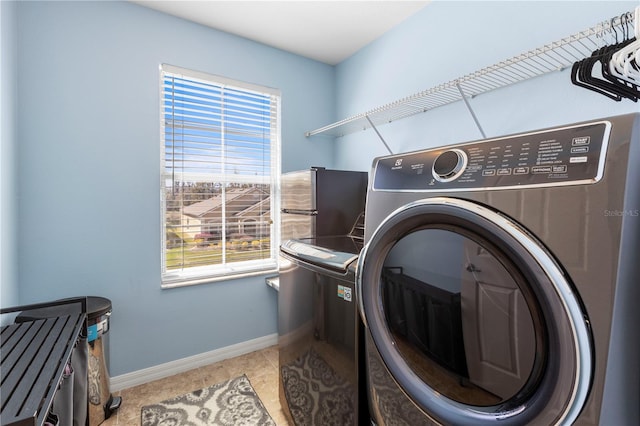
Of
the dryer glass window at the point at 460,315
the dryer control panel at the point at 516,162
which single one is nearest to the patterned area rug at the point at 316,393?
the dryer glass window at the point at 460,315

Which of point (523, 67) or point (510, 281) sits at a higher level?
point (523, 67)

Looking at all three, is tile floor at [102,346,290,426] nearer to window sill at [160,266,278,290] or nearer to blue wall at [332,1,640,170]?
window sill at [160,266,278,290]

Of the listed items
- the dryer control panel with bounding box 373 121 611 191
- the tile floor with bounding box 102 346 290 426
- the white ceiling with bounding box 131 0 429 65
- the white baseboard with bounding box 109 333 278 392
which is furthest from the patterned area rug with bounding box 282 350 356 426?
the white ceiling with bounding box 131 0 429 65

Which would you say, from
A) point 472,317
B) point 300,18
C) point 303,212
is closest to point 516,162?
point 472,317

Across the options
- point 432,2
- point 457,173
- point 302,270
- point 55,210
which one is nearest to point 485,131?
point 432,2

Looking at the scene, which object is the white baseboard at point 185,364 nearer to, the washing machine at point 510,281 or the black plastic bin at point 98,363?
the black plastic bin at point 98,363

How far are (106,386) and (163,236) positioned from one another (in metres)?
0.97

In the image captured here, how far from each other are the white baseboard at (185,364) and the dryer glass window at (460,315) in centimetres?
189

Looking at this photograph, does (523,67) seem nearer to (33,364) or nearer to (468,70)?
(468,70)

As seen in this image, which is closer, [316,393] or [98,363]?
[316,393]

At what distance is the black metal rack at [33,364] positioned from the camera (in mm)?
649

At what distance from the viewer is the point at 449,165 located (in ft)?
2.60

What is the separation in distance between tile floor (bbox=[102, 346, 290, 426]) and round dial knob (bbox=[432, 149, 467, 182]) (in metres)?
1.66

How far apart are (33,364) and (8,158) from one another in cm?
129
